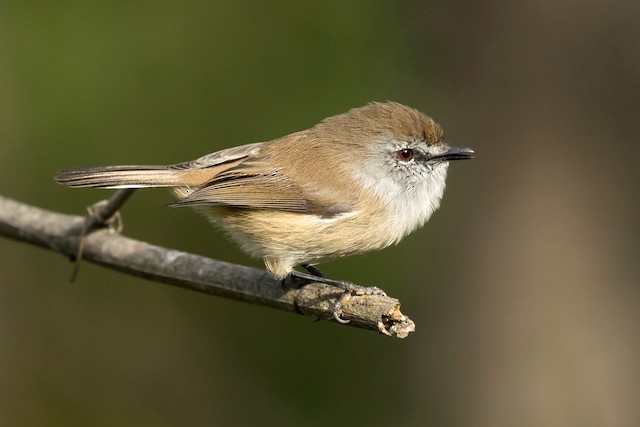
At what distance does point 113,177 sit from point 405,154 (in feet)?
6.02

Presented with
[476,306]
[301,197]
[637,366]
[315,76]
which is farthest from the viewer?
[315,76]

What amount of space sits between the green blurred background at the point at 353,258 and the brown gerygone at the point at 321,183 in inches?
91.4

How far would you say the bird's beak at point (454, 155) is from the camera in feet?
17.2

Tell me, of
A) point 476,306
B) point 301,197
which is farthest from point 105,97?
point 476,306

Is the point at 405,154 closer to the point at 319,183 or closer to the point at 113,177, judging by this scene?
the point at 319,183

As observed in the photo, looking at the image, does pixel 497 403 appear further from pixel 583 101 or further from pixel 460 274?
pixel 583 101

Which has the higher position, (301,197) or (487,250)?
(487,250)

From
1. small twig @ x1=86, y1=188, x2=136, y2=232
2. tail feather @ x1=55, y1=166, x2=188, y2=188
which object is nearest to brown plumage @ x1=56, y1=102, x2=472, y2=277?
tail feather @ x1=55, y1=166, x2=188, y2=188

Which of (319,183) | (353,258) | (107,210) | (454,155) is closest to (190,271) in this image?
(107,210)

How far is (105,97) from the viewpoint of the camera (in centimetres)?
784

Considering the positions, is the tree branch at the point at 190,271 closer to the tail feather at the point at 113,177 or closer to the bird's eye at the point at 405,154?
the tail feather at the point at 113,177

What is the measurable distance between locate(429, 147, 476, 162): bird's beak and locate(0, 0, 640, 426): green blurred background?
234 cm

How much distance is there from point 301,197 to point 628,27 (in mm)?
3697

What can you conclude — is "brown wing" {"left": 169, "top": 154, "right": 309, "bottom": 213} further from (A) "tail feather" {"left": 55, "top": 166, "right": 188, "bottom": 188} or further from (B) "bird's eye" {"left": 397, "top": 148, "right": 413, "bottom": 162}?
(B) "bird's eye" {"left": 397, "top": 148, "right": 413, "bottom": 162}
